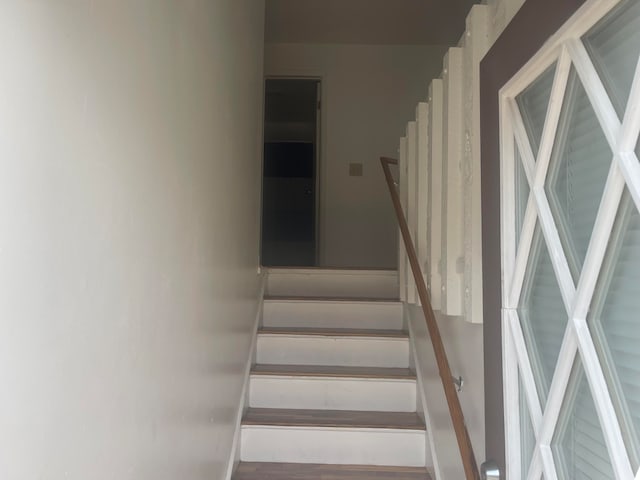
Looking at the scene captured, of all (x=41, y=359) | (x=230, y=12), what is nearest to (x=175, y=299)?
(x=41, y=359)

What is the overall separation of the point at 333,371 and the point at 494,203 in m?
1.89

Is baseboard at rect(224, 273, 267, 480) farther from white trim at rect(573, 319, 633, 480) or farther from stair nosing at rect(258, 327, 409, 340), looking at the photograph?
white trim at rect(573, 319, 633, 480)

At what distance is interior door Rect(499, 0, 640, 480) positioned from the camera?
0.70 meters

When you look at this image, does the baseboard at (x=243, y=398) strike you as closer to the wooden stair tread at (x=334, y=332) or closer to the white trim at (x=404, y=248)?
the wooden stair tread at (x=334, y=332)

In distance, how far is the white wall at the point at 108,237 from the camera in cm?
61

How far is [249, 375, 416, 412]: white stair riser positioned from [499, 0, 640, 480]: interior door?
1.69m

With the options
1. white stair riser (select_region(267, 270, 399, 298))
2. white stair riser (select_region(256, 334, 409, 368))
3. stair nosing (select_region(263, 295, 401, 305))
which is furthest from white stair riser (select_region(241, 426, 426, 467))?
white stair riser (select_region(267, 270, 399, 298))

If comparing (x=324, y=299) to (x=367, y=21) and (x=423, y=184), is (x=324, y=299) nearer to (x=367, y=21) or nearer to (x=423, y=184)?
(x=423, y=184)

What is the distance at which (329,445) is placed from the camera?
2418 mm

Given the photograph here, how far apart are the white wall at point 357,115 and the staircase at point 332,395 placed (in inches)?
55.9

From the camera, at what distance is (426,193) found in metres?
2.24

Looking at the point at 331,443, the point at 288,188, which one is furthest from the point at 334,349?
the point at 288,188

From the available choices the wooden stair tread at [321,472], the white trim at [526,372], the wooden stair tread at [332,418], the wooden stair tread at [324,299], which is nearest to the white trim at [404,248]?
the wooden stair tread at [324,299]

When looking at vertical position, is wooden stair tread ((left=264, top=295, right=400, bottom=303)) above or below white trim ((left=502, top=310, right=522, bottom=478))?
above
